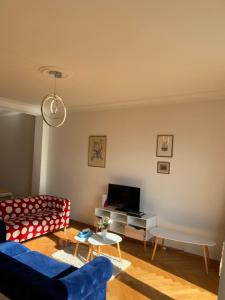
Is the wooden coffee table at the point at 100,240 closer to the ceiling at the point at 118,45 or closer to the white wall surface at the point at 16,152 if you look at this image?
the ceiling at the point at 118,45

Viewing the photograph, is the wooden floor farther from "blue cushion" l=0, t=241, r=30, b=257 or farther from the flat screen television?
"blue cushion" l=0, t=241, r=30, b=257

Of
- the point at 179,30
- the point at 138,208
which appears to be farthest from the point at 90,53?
the point at 138,208

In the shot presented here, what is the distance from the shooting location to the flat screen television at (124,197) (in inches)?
173

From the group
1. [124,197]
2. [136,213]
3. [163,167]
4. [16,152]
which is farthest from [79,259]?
[16,152]

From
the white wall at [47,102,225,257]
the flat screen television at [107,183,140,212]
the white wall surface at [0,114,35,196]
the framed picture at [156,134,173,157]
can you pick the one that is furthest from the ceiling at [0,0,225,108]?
the white wall surface at [0,114,35,196]

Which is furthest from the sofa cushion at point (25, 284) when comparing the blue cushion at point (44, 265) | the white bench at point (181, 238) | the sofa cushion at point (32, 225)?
the white bench at point (181, 238)

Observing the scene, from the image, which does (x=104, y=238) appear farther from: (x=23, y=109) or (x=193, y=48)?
(x=23, y=109)

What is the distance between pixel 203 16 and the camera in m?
1.70

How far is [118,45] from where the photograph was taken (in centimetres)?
224

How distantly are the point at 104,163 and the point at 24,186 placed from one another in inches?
106

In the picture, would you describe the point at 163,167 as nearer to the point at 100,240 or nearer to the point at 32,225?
the point at 100,240

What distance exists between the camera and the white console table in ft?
13.3

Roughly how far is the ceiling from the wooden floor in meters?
2.53

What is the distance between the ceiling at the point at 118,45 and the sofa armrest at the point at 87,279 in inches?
75.4
